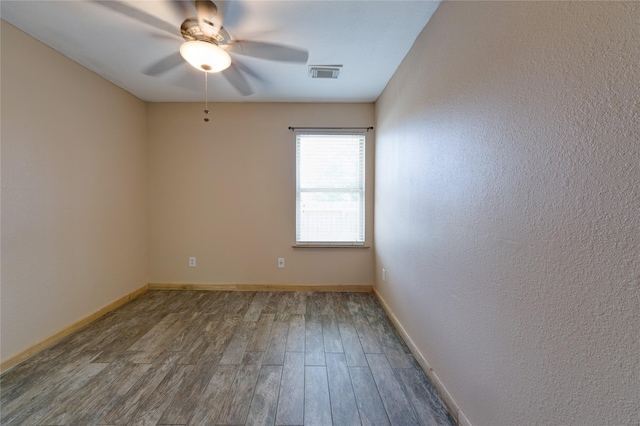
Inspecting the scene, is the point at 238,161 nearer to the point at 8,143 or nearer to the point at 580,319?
the point at 8,143

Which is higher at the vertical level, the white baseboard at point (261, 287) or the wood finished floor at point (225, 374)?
the white baseboard at point (261, 287)

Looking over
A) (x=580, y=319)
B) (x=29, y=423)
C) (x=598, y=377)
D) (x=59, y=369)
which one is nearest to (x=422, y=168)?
(x=580, y=319)

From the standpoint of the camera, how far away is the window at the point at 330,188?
10.2 feet

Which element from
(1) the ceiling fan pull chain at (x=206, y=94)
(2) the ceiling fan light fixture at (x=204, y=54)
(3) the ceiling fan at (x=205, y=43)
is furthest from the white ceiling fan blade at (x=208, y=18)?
(1) the ceiling fan pull chain at (x=206, y=94)

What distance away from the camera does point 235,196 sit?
312 cm

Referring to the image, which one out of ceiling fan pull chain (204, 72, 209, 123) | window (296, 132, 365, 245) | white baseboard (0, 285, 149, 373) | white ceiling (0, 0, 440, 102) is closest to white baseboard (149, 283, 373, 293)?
white baseboard (0, 285, 149, 373)

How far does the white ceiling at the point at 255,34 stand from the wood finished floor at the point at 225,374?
2.48 meters

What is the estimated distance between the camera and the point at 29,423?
1307 millimetres

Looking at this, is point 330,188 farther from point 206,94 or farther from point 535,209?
point 535,209

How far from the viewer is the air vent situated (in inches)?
87.2

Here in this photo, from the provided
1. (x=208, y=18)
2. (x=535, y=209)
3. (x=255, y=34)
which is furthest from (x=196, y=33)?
(x=535, y=209)

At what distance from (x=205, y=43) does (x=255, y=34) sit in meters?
0.47

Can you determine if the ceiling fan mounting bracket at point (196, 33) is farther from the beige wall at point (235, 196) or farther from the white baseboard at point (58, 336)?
the white baseboard at point (58, 336)

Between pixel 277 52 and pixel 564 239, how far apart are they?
2.21 m
